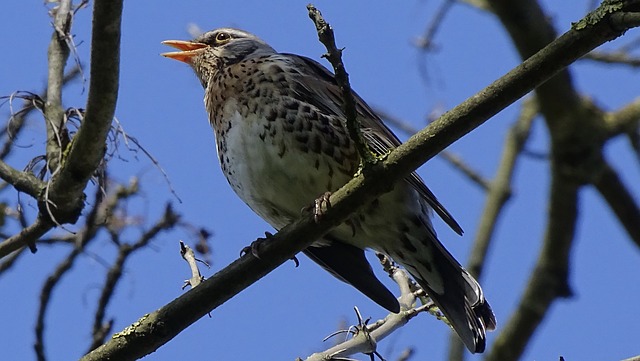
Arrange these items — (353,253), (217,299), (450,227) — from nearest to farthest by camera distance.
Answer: (217,299)
(450,227)
(353,253)

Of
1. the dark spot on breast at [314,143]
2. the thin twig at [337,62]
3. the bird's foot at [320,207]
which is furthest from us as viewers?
the dark spot on breast at [314,143]

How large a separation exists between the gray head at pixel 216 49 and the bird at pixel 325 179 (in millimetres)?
513

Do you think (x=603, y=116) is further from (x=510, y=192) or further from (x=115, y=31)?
(x=115, y=31)

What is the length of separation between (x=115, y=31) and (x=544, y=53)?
1665 mm

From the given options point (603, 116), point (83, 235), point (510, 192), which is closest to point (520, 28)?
point (603, 116)

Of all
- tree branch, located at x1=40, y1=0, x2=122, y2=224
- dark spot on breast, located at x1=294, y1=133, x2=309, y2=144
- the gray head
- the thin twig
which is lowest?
the thin twig

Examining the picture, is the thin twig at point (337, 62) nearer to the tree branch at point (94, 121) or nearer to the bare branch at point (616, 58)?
the tree branch at point (94, 121)

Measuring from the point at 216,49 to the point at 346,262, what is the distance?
1.83 meters

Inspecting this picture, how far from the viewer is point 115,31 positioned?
13.4ft

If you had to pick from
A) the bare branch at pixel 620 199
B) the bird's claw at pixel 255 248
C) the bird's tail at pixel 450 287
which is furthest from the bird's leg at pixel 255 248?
the bare branch at pixel 620 199

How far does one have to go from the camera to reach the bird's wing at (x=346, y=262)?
18.4 feet

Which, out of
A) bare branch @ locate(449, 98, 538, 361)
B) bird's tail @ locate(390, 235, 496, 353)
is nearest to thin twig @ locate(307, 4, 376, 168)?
bird's tail @ locate(390, 235, 496, 353)

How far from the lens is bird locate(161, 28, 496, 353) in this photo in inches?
205

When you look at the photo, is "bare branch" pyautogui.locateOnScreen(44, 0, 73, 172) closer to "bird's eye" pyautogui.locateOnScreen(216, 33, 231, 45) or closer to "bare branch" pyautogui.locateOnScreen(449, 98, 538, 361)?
"bird's eye" pyautogui.locateOnScreen(216, 33, 231, 45)
